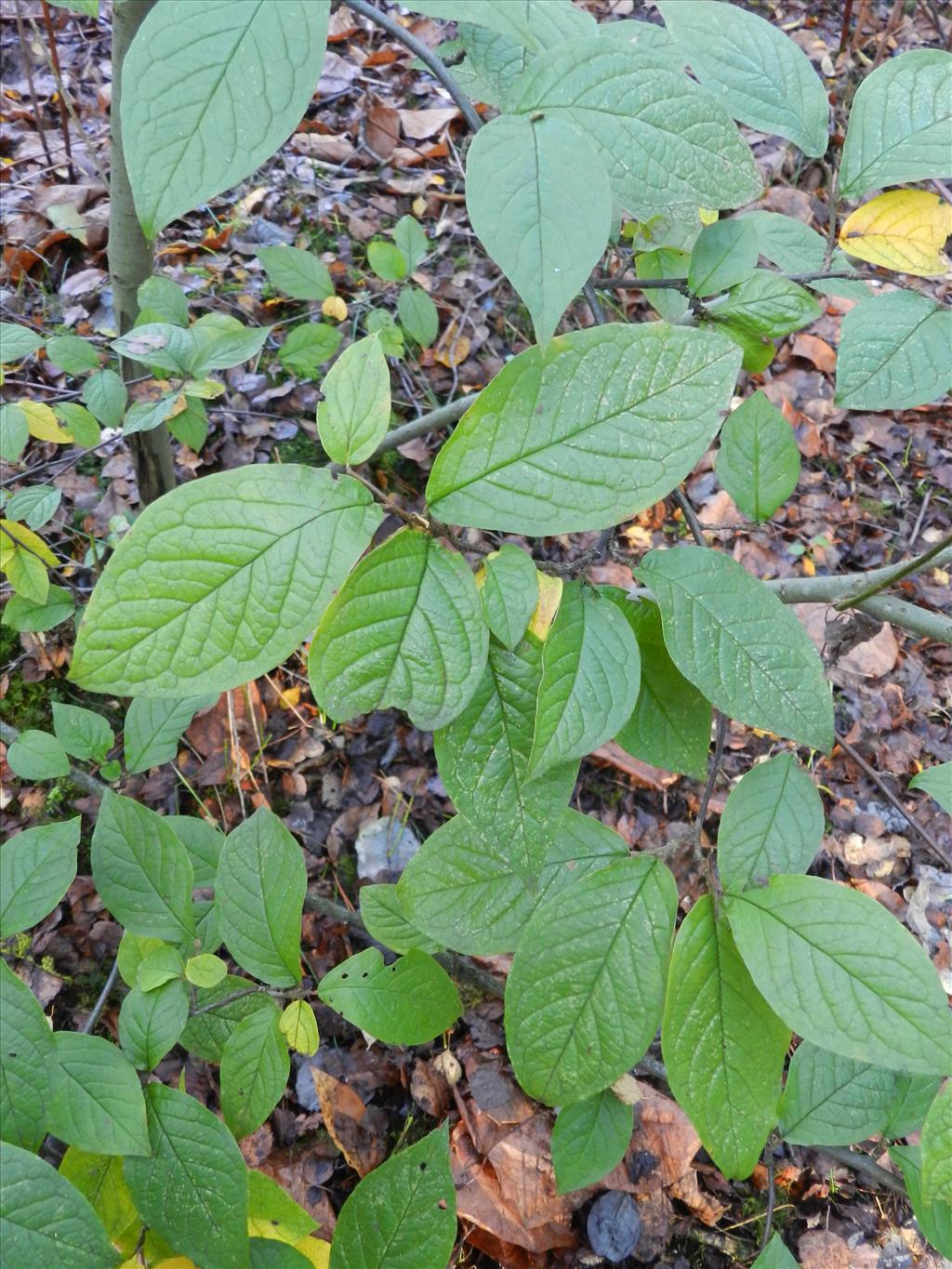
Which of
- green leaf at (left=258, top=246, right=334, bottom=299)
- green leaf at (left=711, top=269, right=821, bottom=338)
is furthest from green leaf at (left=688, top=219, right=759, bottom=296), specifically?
green leaf at (left=258, top=246, right=334, bottom=299)

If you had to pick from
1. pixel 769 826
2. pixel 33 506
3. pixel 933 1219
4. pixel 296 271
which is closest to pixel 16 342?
pixel 33 506

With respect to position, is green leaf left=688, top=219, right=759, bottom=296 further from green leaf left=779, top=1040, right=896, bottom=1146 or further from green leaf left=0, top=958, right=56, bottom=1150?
green leaf left=0, top=958, right=56, bottom=1150

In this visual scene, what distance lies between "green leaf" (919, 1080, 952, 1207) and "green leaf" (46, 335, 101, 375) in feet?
6.43

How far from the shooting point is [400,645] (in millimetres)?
842

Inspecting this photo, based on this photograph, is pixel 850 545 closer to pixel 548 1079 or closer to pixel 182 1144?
pixel 548 1079

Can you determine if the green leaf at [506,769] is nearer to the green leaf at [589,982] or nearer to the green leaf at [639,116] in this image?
the green leaf at [589,982]

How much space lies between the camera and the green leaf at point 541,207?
29.9 inches

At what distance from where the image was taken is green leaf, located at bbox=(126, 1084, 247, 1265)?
44.3 inches

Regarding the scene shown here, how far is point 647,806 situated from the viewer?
2303mm

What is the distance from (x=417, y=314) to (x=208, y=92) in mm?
1682

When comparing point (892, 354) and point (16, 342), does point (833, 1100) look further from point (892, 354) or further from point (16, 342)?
point (16, 342)

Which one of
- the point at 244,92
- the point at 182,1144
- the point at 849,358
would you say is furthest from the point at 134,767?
the point at 849,358

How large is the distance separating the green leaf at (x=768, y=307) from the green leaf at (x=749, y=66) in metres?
0.21

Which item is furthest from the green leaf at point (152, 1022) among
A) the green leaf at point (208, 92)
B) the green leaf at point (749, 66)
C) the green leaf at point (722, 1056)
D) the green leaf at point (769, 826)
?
the green leaf at point (749, 66)
